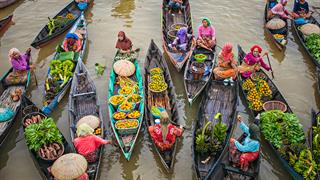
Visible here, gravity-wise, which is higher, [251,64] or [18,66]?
[251,64]

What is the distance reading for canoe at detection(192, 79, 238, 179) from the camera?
32.0ft

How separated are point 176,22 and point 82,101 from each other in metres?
7.24

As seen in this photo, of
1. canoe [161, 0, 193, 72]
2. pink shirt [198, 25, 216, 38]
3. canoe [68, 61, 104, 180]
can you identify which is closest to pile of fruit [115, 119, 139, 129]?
canoe [68, 61, 104, 180]

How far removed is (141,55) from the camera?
623 inches

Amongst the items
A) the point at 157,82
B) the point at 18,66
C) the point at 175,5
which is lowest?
the point at 157,82

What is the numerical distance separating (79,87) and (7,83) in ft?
9.72

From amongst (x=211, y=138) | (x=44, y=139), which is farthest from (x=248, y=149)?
(x=44, y=139)

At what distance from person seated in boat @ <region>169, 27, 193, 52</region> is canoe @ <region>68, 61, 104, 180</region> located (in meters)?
4.10

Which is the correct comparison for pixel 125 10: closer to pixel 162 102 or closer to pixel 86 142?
pixel 162 102

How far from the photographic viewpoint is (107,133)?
38.1 feet

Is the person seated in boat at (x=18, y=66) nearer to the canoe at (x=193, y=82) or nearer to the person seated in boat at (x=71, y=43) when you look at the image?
the person seated in boat at (x=71, y=43)

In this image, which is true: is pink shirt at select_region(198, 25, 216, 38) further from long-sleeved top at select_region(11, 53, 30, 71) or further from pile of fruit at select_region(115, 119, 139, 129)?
long-sleeved top at select_region(11, 53, 30, 71)

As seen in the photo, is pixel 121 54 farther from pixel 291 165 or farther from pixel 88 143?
pixel 291 165

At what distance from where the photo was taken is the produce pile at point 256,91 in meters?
11.9
